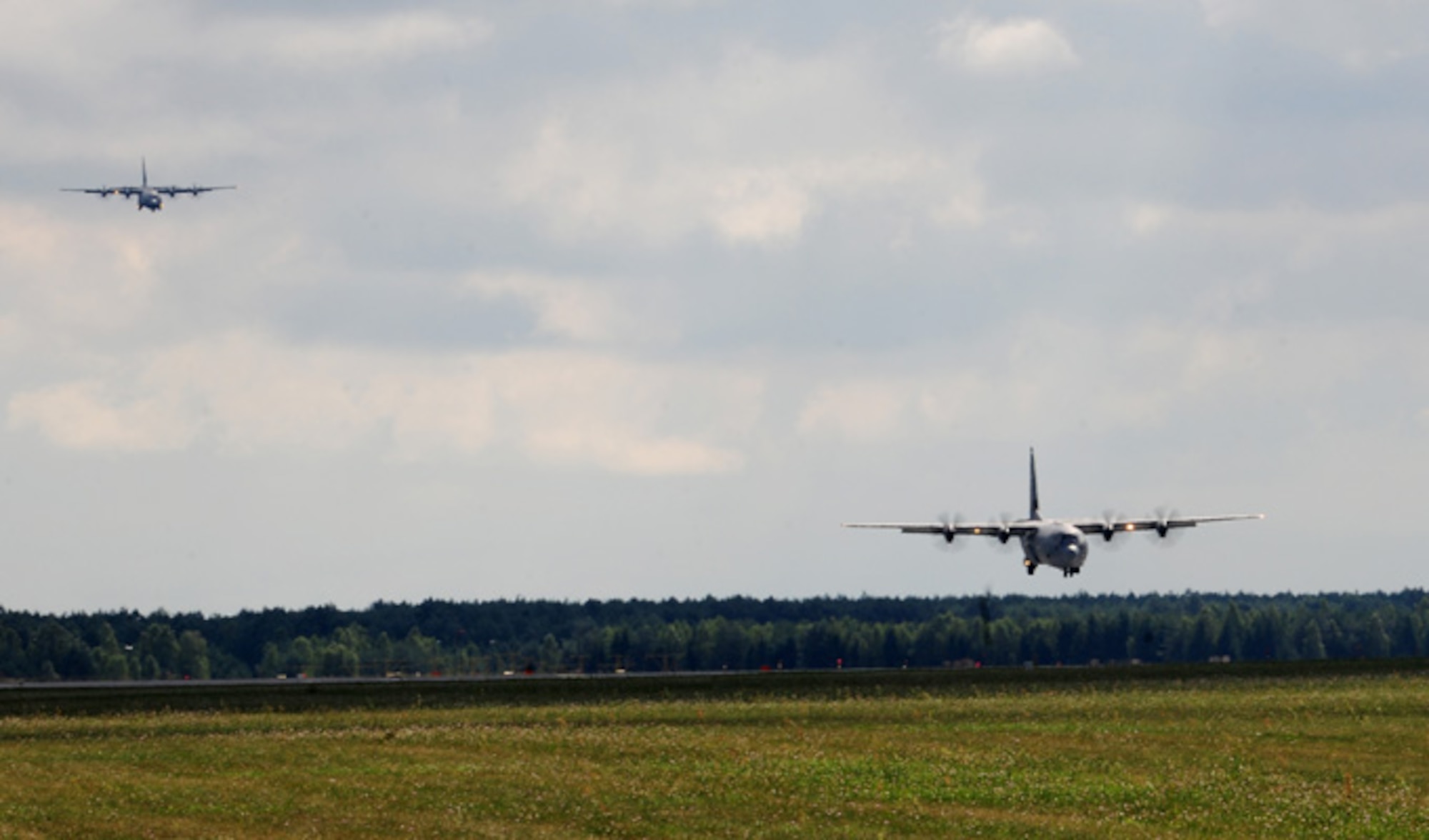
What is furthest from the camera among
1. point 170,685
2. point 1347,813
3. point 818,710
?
point 170,685

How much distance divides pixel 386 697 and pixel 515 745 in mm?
27363

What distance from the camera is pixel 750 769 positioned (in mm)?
54125

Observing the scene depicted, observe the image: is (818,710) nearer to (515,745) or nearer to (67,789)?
(515,745)

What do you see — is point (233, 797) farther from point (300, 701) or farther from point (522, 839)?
point (300, 701)

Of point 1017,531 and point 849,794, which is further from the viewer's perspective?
point 1017,531

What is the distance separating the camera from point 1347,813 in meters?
46.0

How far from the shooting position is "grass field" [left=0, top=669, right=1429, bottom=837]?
149 ft

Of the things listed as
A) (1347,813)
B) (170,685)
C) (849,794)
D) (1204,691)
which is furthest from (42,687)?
(1347,813)

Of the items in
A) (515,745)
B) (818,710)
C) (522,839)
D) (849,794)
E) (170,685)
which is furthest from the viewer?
(170,685)

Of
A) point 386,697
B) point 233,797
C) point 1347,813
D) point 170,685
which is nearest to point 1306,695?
point 1347,813

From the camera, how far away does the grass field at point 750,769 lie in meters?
45.3

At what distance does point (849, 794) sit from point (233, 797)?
648 inches

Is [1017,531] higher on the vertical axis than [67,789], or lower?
higher

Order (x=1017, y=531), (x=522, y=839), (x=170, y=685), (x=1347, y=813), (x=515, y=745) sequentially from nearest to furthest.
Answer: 1. (x=522, y=839)
2. (x=1347, y=813)
3. (x=515, y=745)
4. (x=170, y=685)
5. (x=1017, y=531)
